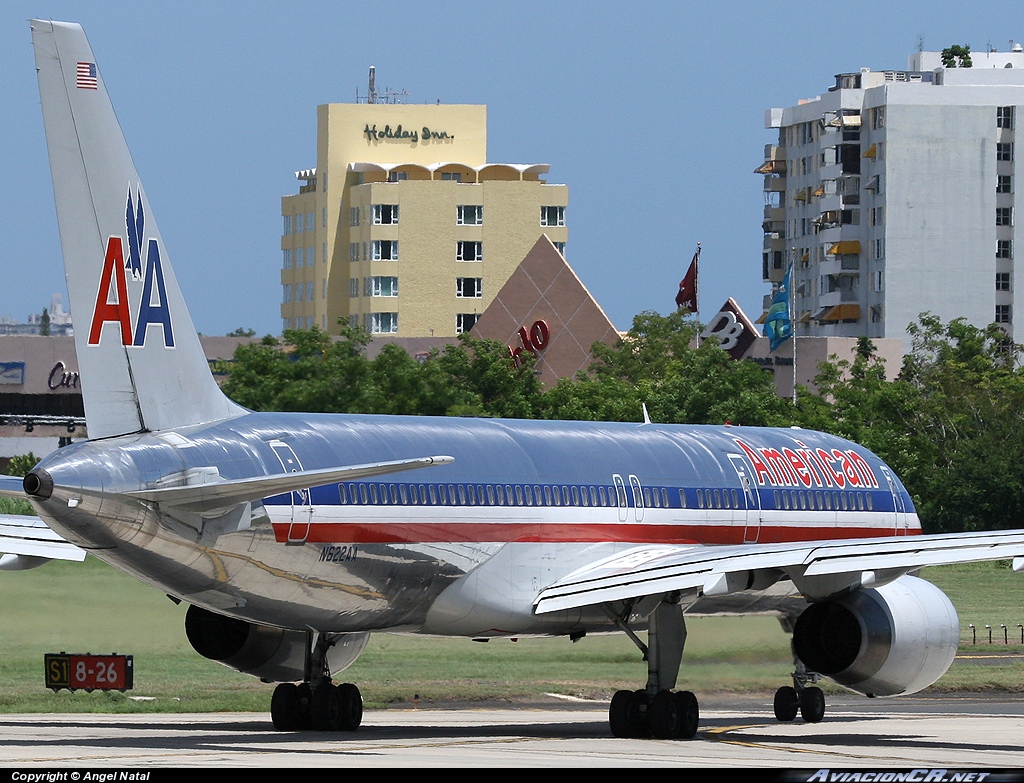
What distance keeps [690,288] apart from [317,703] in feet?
330

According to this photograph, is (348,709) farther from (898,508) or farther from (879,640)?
(898,508)

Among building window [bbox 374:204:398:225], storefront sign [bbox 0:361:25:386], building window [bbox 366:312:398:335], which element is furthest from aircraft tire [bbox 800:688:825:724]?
building window [bbox 366:312:398:335]

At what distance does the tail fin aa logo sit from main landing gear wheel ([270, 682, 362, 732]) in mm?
6517

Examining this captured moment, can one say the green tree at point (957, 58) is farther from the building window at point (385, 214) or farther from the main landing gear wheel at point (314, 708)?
the main landing gear wheel at point (314, 708)

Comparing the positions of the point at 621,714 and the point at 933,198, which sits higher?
the point at 933,198

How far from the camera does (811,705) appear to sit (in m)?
31.5

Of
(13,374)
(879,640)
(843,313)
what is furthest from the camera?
(843,313)

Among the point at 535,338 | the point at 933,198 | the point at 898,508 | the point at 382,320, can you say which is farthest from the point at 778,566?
the point at 382,320

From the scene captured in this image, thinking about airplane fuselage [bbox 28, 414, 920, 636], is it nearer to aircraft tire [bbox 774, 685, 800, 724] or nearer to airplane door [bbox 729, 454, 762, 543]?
airplane door [bbox 729, 454, 762, 543]

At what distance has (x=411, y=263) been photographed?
14950 cm

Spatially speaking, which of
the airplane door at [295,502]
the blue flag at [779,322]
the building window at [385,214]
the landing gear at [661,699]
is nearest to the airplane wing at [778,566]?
the landing gear at [661,699]

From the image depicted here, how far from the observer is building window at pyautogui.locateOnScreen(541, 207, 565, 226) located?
493 ft

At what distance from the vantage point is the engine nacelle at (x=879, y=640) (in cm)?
2702

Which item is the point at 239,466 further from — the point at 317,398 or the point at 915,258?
the point at 915,258
